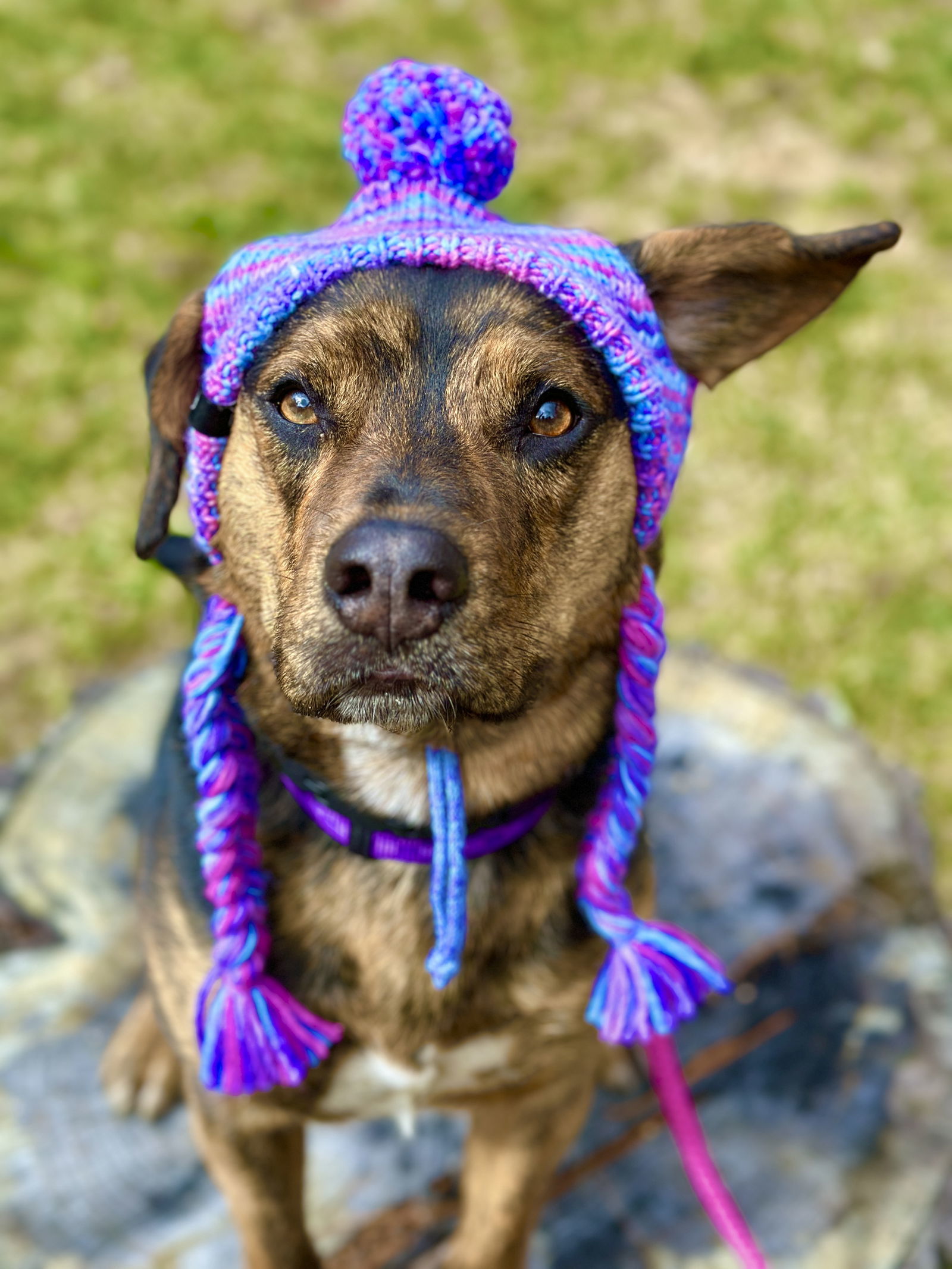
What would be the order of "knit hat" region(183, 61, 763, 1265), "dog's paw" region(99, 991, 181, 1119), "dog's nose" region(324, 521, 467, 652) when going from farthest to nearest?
"dog's paw" region(99, 991, 181, 1119) → "knit hat" region(183, 61, 763, 1265) → "dog's nose" region(324, 521, 467, 652)

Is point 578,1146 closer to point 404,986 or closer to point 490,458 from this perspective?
point 404,986

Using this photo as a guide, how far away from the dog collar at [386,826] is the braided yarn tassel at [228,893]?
4.8 inches

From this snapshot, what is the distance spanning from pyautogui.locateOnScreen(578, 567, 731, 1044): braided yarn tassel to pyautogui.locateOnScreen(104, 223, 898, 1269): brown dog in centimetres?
6

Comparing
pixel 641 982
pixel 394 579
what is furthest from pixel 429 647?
pixel 641 982

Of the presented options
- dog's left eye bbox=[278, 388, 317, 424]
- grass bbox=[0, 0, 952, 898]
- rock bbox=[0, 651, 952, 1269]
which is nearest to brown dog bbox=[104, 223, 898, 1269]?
dog's left eye bbox=[278, 388, 317, 424]

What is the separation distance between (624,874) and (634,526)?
2.25 feet

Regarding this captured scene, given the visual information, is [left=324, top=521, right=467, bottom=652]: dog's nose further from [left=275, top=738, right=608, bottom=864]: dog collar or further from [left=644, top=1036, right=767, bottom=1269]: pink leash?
[left=644, top=1036, right=767, bottom=1269]: pink leash

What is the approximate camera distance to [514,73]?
25.5 feet

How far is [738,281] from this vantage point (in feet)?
7.41

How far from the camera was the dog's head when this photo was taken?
1.84 m

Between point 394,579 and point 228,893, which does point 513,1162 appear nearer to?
point 228,893

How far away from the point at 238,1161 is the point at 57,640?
3.18m

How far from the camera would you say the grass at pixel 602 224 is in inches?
212

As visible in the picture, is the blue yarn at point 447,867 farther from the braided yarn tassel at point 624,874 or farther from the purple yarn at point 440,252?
the purple yarn at point 440,252
